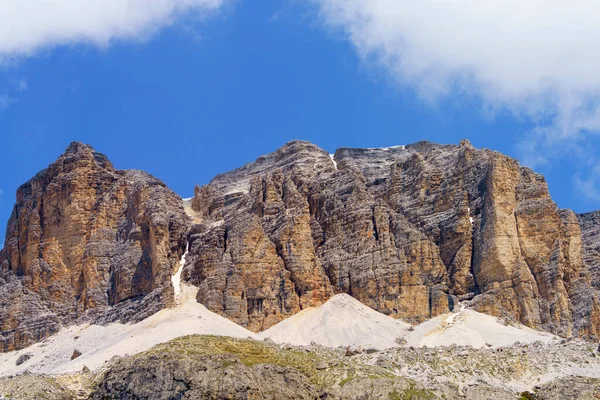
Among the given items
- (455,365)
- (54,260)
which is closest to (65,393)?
(455,365)

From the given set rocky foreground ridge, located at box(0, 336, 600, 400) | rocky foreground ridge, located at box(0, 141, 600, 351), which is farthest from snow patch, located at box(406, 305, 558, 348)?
rocky foreground ridge, located at box(0, 336, 600, 400)

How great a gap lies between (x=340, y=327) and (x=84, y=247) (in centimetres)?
4696

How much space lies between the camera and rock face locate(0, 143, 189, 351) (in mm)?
149875

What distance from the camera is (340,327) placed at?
431 feet

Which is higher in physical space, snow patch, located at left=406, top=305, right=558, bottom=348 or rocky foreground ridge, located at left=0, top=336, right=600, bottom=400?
snow patch, located at left=406, top=305, right=558, bottom=348

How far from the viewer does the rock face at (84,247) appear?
150 meters

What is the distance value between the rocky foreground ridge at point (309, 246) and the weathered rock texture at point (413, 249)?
187mm

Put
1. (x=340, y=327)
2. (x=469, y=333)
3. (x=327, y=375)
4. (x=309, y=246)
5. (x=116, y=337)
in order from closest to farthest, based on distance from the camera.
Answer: (x=327, y=375) → (x=469, y=333) → (x=340, y=327) → (x=116, y=337) → (x=309, y=246)

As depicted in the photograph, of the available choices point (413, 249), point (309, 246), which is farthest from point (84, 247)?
point (413, 249)

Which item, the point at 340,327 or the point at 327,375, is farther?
the point at 340,327

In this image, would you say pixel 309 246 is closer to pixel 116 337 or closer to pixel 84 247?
pixel 116 337

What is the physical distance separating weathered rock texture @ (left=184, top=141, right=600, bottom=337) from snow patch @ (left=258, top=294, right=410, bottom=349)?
283 centimetres

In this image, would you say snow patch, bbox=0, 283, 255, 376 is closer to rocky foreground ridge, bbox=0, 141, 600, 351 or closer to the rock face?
rocky foreground ridge, bbox=0, 141, 600, 351

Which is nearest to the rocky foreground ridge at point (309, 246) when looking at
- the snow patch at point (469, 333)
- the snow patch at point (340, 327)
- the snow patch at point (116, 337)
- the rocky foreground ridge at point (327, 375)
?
the snow patch at point (116, 337)
